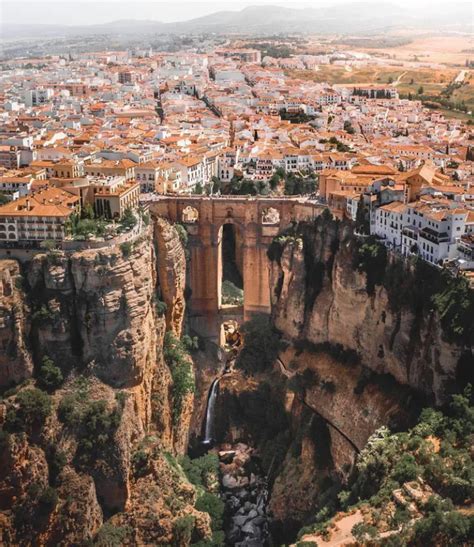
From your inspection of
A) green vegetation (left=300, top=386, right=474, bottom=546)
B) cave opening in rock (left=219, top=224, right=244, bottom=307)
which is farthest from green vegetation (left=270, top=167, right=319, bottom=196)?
green vegetation (left=300, top=386, right=474, bottom=546)

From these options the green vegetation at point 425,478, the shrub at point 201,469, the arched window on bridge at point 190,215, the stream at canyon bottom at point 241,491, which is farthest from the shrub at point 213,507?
the arched window on bridge at point 190,215

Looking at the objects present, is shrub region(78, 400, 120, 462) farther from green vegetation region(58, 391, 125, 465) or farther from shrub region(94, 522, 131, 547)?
shrub region(94, 522, 131, 547)

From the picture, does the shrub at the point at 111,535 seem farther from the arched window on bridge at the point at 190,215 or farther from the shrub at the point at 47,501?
the arched window on bridge at the point at 190,215

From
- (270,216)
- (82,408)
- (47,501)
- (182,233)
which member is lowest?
(47,501)

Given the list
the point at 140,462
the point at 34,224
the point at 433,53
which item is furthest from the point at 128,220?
the point at 433,53

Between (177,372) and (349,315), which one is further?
(177,372)

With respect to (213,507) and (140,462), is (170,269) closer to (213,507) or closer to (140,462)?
(140,462)

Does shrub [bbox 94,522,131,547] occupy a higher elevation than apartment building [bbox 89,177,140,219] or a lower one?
lower
